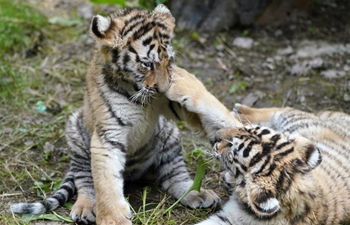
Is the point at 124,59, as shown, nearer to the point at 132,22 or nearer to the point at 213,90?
the point at 132,22

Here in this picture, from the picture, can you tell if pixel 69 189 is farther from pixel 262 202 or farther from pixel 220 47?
pixel 220 47

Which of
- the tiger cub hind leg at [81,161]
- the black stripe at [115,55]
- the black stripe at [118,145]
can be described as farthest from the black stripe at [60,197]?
the black stripe at [115,55]

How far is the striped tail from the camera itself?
4.50 m

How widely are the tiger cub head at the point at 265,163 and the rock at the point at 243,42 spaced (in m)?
3.34

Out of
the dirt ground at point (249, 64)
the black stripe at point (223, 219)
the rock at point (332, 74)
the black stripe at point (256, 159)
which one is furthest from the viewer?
the rock at point (332, 74)

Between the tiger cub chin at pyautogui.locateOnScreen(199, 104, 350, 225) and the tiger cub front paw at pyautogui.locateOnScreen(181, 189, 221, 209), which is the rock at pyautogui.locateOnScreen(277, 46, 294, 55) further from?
the tiger cub front paw at pyautogui.locateOnScreen(181, 189, 221, 209)

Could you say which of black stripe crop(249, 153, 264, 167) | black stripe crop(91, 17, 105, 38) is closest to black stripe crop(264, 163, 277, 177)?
black stripe crop(249, 153, 264, 167)

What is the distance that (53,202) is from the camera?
4.59m

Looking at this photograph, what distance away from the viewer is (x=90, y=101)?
182 inches

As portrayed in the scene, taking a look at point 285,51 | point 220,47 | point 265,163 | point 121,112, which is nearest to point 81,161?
point 121,112

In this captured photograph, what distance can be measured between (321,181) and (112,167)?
1.57 metres

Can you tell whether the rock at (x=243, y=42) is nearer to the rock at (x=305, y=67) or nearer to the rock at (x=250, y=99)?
the rock at (x=305, y=67)

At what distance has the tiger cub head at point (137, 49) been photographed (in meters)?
4.27

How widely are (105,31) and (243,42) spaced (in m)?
3.47
